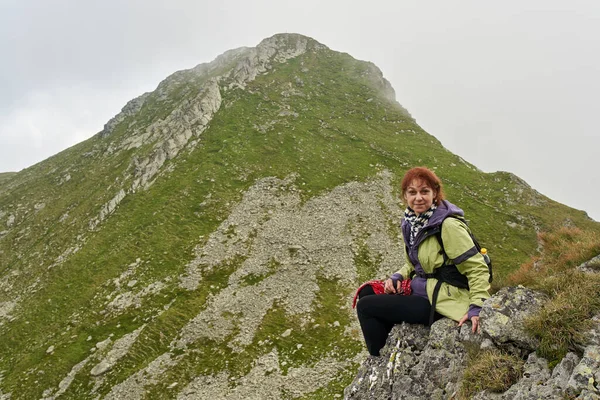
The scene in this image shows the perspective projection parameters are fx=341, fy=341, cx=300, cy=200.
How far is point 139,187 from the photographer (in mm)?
52188

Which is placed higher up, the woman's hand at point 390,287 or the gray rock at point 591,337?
the woman's hand at point 390,287

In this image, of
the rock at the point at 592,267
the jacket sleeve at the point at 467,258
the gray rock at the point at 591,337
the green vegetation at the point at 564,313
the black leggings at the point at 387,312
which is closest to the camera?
the gray rock at the point at 591,337

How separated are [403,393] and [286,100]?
233 feet

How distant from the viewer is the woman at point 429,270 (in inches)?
305

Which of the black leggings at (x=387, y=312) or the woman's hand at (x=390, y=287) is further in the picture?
the woman's hand at (x=390, y=287)

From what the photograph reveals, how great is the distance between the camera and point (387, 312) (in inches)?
362

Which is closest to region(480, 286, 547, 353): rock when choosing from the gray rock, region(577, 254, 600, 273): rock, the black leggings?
the gray rock

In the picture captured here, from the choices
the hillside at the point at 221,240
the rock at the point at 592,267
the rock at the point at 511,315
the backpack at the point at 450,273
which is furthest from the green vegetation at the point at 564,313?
the hillside at the point at 221,240

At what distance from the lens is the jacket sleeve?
300 inches

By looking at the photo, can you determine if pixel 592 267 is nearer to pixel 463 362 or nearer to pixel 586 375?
pixel 586 375

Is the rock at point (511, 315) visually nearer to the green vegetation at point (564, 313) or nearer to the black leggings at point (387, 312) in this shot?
the green vegetation at point (564, 313)

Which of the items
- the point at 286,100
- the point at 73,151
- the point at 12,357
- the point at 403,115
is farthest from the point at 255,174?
the point at 73,151

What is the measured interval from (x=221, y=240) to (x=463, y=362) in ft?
117

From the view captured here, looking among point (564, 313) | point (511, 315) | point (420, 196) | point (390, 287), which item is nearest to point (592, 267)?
point (564, 313)
